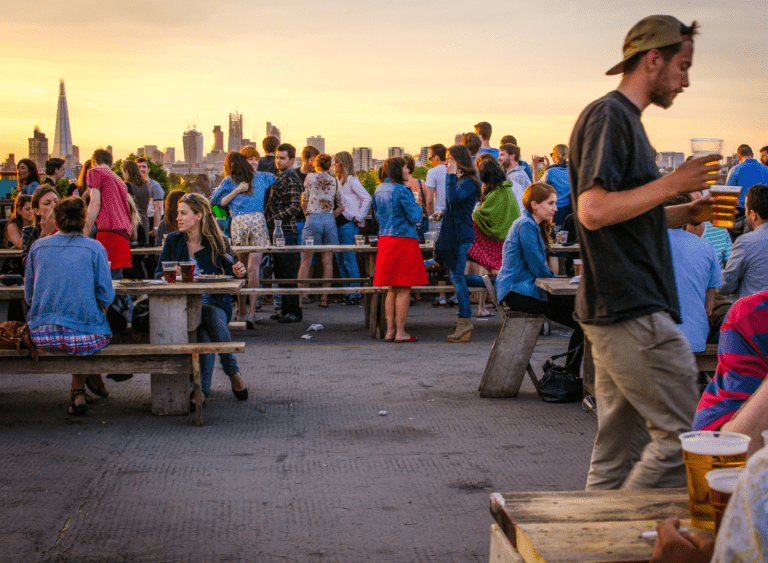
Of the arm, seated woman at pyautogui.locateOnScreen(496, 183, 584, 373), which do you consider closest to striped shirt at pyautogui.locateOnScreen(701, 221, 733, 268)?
seated woman at pyautogui.locateOnScreen(496, 183, 584, 373)

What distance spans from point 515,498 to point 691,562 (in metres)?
0.65

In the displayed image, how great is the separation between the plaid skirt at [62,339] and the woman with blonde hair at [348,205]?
6091 millimetres

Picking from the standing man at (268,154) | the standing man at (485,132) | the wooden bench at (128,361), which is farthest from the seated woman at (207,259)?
the standing man at (485,132)

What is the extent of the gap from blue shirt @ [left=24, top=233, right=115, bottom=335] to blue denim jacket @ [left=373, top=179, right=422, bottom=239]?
3.54m

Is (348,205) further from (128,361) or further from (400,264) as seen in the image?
(128,361)

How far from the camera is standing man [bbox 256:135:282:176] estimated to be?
39.7 ft

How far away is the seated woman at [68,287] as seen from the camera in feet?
18.4

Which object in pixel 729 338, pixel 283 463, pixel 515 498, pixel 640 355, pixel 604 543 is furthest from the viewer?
pixel 283 463

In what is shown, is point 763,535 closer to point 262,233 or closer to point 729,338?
point 729,338

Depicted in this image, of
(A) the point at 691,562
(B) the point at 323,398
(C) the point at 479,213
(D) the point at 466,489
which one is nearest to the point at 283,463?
(D) the point at 466,489

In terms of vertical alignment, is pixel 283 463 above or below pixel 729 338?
below

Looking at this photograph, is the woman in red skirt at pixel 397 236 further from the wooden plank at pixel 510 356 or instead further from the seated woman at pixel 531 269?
the wooden plank at pixel 510 356

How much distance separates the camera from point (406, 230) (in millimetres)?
8688

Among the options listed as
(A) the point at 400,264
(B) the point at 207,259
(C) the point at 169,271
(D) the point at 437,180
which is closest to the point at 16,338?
(C) the point at 169,271
